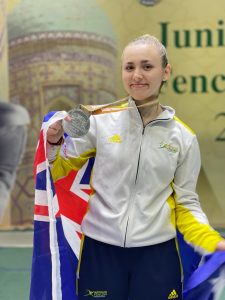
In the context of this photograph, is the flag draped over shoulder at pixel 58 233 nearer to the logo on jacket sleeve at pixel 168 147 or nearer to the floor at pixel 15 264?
the logo on jacket sleeve at pixel 168 147

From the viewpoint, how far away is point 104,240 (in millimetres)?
1179

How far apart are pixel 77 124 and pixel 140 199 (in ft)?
0.82

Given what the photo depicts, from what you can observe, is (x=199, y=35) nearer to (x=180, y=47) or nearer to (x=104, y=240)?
(x=180, y=47)

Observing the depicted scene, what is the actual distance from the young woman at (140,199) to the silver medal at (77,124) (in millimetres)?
54

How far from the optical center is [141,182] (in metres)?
1.19

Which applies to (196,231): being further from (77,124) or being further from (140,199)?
(77,124)

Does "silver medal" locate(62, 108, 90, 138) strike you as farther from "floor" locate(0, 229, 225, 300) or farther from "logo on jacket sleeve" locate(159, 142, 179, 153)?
"floor" locate(0, 229, 225, 300)

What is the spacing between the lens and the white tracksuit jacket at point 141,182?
1173mm

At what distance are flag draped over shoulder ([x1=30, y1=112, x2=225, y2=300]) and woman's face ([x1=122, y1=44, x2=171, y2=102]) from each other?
Result: 202 millimetres

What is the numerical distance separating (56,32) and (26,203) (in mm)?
1325

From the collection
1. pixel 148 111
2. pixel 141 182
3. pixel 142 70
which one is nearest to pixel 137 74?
pixel 142 70

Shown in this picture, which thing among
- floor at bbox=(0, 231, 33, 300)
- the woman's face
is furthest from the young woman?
floor at bbox=(0, 231, 33, 300)

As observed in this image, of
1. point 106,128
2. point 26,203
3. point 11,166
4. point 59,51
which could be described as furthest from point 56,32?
point 106,128

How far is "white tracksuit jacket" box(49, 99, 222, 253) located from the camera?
1173 millimetres
